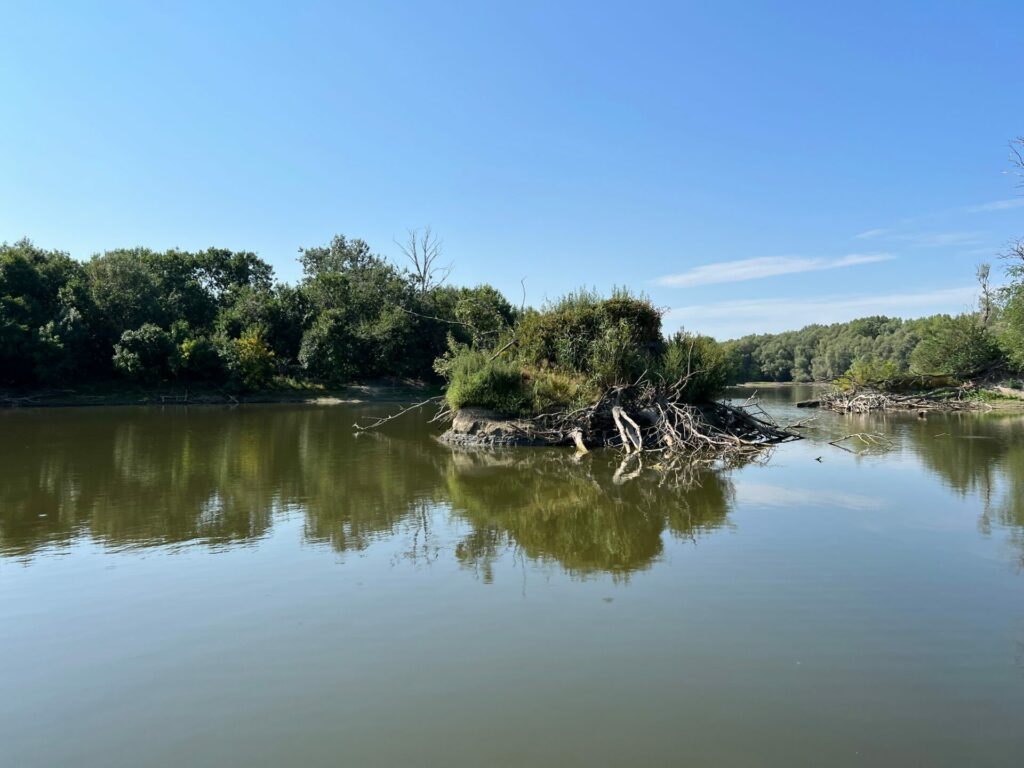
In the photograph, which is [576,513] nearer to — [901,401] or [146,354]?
[901,401]

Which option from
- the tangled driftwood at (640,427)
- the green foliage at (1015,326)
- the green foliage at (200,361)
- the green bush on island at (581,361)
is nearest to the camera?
the tangled driftwood at (640,427)

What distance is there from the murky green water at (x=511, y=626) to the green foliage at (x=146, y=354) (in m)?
31.7

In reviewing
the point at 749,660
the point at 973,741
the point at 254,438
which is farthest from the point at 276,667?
the point at 254,438

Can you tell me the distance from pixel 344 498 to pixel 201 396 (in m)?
33.7

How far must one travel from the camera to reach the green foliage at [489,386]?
1931 cm

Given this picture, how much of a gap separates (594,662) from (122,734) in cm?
303

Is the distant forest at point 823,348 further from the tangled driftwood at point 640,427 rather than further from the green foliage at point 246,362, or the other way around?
the tangled driftwood at point 640,427

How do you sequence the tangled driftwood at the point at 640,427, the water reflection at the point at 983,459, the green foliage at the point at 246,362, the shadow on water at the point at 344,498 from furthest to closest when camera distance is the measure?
the green foliage at the point at 246,362 → the tangled driftwood at the point at 640,427 → the water reflection at the point at 983,459 → the shadow on water at the point at 344,498

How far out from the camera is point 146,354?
40.3 meters

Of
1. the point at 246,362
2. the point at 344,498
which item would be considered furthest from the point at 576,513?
the point at 246,362

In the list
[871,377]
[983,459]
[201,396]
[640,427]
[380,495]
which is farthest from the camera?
[201,396]

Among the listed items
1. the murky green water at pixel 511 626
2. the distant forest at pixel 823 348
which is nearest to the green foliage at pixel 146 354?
the murky green water at pixel 511 626

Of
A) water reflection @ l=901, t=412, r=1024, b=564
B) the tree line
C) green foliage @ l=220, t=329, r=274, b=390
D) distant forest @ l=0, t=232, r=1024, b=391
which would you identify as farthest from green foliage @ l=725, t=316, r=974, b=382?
green foliage @ l=220, t=329, r=274, b=390

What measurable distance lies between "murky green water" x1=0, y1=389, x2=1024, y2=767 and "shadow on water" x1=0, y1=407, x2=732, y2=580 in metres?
0.09
